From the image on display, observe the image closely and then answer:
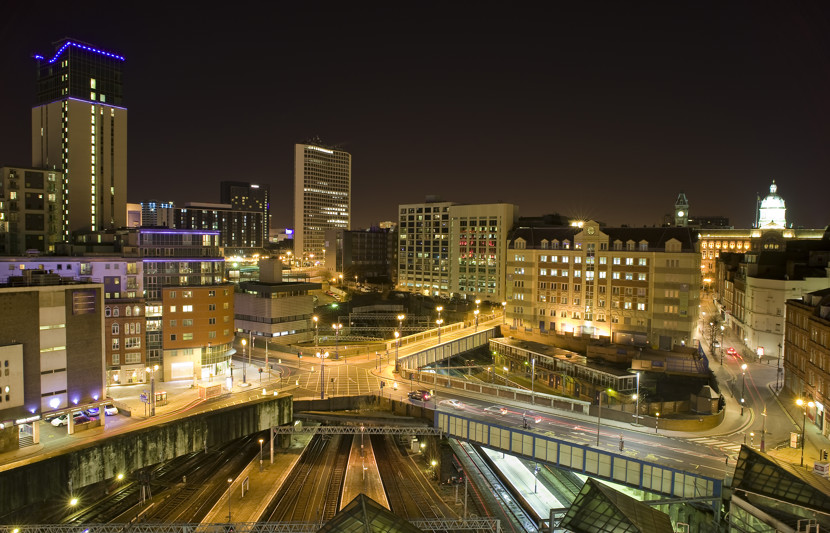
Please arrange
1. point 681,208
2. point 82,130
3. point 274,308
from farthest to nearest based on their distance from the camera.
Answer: point 681,208 → point 82,130 → point 274,308

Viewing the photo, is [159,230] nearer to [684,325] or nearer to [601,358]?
[601,358]

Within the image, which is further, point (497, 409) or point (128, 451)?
point (497, 409)

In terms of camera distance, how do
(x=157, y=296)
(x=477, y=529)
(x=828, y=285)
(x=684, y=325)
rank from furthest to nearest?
(x=684, y=325), (x=828, y=285), (x=157, y=296), (x=477, y=529)

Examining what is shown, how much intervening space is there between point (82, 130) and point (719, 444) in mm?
108001

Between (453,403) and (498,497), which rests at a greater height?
(453,403)

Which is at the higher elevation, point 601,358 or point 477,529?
point 601,358

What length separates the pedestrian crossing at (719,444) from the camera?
42097mm

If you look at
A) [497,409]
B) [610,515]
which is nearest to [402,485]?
[497,409]

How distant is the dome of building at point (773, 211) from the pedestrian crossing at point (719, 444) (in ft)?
449

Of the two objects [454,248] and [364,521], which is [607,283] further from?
[364,521]

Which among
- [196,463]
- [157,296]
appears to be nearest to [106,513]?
[196,463]

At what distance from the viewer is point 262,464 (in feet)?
172

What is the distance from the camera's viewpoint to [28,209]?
8762 centimetres

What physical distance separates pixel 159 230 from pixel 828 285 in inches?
3317
